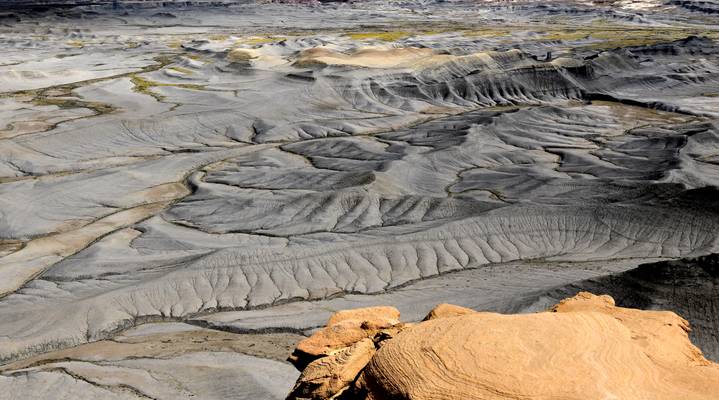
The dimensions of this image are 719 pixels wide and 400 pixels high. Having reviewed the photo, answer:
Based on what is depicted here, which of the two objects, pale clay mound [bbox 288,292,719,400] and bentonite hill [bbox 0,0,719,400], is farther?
bentonite hill [bbox 0,0,719,400]

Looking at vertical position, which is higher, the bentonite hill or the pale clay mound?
the pale clay mound

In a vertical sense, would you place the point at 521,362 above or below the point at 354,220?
above

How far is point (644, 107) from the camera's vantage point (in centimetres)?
4581

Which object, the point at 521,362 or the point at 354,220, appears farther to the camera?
the point at 354,220

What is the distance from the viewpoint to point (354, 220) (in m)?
22.8

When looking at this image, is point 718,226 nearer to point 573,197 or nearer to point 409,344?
point 573,197

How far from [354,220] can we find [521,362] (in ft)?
51.7

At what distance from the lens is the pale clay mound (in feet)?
22.8

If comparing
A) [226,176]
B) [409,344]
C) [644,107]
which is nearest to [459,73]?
[644,107]

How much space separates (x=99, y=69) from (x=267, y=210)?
42401mm

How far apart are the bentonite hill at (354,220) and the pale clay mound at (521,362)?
3 cm

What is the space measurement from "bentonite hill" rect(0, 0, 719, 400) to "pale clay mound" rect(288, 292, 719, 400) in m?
0.03

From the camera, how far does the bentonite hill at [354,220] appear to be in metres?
12.3

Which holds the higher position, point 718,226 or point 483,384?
point 483,384
